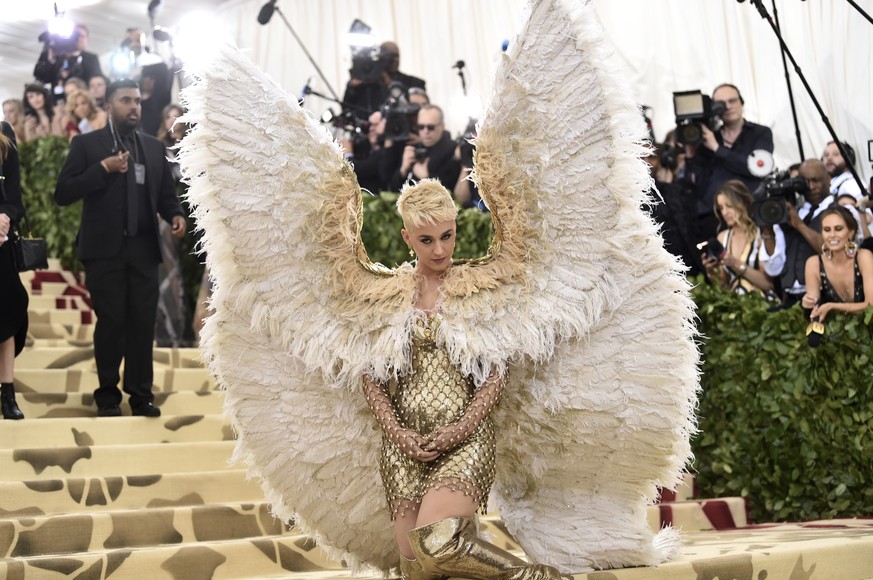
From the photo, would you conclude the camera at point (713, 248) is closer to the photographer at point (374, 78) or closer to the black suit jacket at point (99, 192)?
the black suit jacket at point (99, 192)

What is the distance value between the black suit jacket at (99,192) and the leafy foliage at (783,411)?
308 cm

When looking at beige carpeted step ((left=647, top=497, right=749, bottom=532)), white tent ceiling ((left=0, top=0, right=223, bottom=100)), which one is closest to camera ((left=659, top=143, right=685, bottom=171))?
beige carpeted step ((left=647, top=497, right=749, bottom=532))

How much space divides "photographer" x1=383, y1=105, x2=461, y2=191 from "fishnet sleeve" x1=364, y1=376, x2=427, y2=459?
450 cm

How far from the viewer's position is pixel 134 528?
460 cm

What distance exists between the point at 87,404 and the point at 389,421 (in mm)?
3048

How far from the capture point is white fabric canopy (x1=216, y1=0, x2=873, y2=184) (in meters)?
8.27

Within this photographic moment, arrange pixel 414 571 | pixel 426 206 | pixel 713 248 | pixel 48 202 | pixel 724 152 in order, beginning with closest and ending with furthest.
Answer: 1. pixel 414 571
2. pixel 426 206
3. pixel 713 248
4. pixel 724 152
5. pixel 48 202

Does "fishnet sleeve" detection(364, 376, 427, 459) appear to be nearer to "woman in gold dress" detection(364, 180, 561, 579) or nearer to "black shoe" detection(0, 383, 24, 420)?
"woman in gold dress" detection(364, 180, 561, 579)

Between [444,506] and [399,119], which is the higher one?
[399,119]

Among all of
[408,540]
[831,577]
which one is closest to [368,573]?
[408,540]

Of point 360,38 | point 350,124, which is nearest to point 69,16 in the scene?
point 360,38

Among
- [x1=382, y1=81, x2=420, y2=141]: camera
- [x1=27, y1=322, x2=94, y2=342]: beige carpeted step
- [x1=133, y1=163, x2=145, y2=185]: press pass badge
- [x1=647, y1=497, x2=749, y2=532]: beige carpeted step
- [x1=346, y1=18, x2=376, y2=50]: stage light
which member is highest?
[x1=346, y1=18, x2=376, y2=50]: stage light

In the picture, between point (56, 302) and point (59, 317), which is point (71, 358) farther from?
point (56, 302)

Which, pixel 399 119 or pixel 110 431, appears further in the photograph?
pixel 399 119
